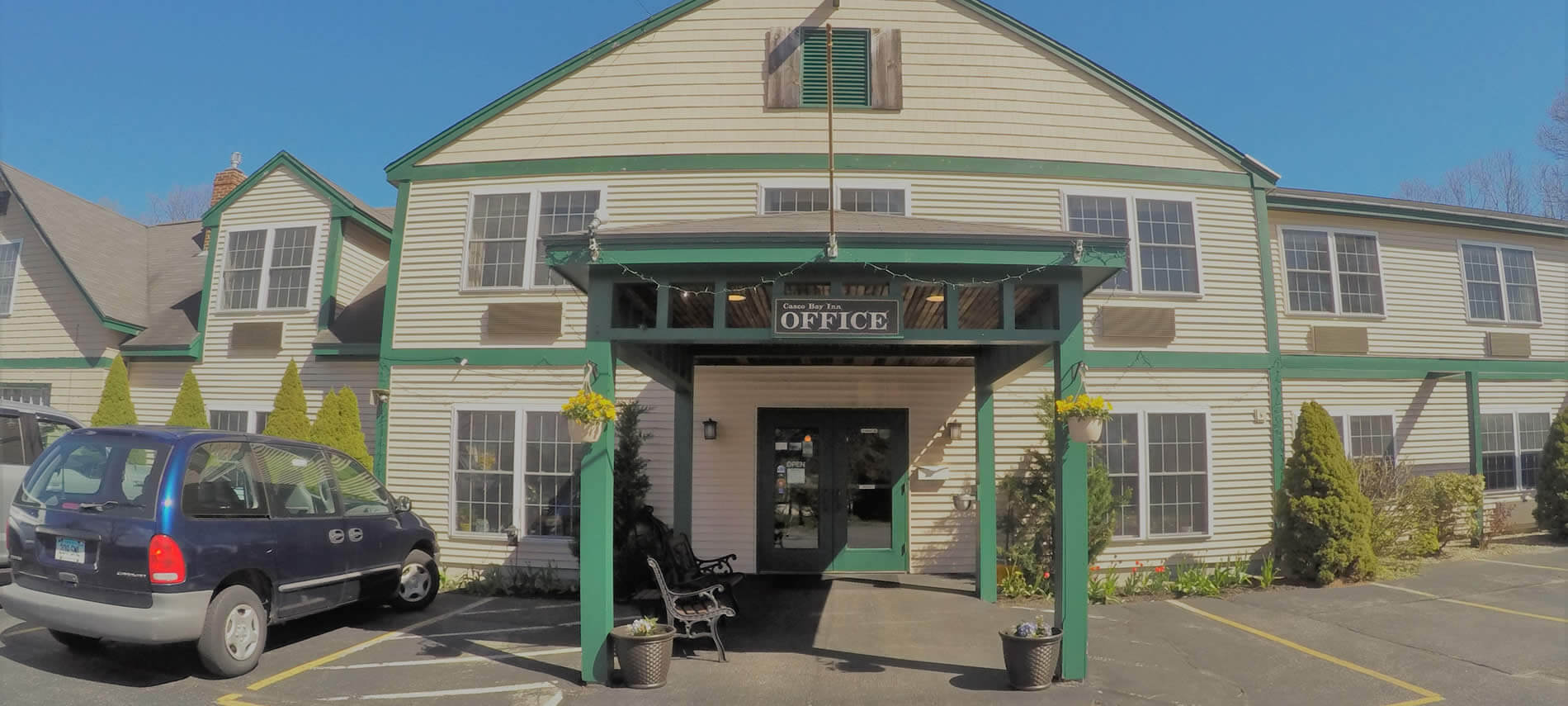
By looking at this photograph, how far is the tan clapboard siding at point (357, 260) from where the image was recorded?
1205 centimetres

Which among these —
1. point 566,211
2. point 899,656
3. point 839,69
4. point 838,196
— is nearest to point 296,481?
point 566,211

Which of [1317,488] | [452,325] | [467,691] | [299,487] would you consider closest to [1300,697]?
[1317,488]

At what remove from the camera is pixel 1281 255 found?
11758 mm

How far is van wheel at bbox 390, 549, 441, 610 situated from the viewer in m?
8.31

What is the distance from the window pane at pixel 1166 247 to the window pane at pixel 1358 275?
9.09 ft

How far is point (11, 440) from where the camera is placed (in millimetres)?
7832

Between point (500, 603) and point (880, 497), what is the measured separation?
480cm

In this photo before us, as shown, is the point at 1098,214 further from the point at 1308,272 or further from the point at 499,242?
the point at 499,242

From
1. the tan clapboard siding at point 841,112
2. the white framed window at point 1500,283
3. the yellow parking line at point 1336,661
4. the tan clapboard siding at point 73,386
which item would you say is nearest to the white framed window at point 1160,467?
the yellow parking line at point 1336,661

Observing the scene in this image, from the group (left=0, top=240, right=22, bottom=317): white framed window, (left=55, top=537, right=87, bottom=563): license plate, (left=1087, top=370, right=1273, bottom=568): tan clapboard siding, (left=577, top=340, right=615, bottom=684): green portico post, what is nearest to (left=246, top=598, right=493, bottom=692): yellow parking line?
(left=55, top=537, right=87, bottom=563): license plate

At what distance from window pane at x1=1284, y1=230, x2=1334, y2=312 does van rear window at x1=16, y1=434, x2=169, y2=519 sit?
13.3 meters

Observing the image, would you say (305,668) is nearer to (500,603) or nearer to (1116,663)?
(500,603)

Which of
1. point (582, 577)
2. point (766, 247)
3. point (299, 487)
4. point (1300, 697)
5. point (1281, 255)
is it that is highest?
point (1281, 255)

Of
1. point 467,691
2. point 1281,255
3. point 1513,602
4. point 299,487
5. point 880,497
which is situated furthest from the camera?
point 1281,255
